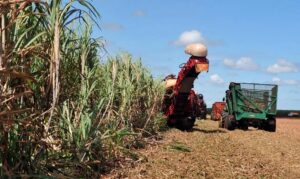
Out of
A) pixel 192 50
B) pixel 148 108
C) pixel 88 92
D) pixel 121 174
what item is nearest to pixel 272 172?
pixel 121 174

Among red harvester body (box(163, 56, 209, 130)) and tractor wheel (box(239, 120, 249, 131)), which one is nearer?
red harvester body (box(163, 56, 209, 130))

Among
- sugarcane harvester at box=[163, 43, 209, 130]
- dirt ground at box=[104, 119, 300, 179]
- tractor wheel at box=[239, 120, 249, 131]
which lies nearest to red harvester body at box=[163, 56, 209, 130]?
sugarcane harvester at box=[163, 43, 209, 130]

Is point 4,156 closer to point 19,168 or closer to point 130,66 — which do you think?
point 19,168

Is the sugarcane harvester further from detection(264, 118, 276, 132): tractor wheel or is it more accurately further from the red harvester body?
detection(264, 118, 276, 132): tractor wheel

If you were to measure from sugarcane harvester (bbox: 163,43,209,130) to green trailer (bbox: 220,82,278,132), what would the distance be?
339 cm

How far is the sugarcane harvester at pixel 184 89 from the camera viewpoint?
15.3 metres

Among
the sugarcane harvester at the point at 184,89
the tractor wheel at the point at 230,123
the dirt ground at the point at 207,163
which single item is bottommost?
the dirt ground at the point at 207,163

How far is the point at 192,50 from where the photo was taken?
15.4 metres

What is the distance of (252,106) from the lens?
69.2 ft

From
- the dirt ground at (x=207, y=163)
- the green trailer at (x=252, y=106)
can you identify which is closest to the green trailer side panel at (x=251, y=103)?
the green trailer at (x=252, y=106)

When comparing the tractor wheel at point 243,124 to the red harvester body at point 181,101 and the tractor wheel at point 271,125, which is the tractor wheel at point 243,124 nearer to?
the tractor wheel at point 271,125

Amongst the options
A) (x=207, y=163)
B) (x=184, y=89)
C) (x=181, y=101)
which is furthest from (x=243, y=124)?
(x=207, y=163)

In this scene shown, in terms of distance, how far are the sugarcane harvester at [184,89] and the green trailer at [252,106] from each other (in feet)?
11.1

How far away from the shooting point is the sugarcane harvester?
50.3 ft
